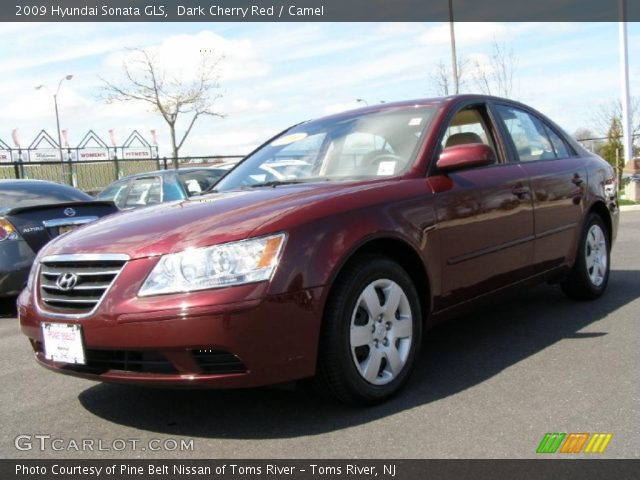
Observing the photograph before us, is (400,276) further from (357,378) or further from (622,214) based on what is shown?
(622,214)

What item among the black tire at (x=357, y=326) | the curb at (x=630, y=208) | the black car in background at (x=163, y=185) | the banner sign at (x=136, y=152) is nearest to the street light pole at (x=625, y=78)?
the curb at (x=630, y=208)

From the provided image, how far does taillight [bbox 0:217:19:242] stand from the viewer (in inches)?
239

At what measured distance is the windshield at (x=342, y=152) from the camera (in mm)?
4016

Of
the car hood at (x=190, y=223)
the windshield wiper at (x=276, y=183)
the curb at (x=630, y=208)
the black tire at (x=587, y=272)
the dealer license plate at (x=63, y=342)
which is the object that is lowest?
the curb at (x=630, y=208)

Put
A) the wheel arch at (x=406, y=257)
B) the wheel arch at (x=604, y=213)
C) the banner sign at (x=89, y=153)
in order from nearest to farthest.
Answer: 1. the wheel arch at (x=406, y=257)
2. the wheel arch at (x=604, y=213)
3. the banner sign at (x=89, y=153)

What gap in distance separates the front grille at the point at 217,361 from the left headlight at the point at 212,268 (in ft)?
0.94

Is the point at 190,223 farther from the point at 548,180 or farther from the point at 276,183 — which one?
the point at 548,180

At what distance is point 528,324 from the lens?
4.88 m

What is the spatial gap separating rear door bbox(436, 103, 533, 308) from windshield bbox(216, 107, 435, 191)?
9.1 inches

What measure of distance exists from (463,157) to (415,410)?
1.44 m

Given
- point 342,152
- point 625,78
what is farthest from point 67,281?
point 625,78

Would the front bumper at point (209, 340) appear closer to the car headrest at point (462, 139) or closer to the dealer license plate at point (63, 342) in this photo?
the dealer license plate at point (63, 342)

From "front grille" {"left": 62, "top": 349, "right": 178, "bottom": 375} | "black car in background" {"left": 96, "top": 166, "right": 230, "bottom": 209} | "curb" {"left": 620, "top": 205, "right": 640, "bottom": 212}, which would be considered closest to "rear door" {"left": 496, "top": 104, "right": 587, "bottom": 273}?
"front grille" {"left": 62, "top": 349, "right": 178, "bottom": 375}

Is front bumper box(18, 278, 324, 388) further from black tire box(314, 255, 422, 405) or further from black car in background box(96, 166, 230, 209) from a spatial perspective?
black car in background box(96, 166, 230, 209)
